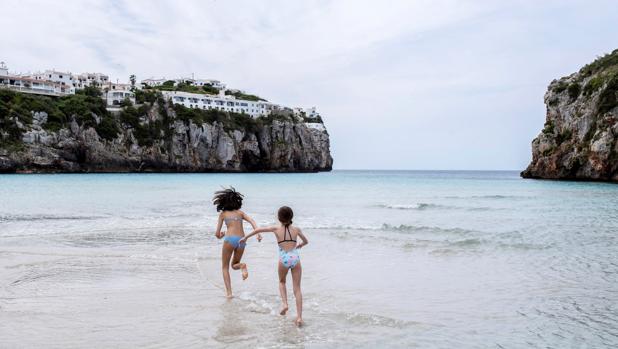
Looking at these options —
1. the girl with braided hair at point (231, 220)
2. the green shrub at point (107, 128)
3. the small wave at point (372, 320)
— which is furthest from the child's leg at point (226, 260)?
the green shrub at point (107, 128)

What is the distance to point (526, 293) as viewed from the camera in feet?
27.6

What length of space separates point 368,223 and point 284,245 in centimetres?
1371

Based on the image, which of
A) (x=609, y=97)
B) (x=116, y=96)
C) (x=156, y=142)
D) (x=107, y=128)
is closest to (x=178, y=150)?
(x=156, y=142)

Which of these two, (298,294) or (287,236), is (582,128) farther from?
(298,294)

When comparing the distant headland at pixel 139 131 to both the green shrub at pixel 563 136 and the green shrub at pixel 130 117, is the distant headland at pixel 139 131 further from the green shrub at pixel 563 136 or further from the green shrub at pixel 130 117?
the green shrub at pixel 563 136

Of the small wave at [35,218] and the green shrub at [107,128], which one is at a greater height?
the green shrub at [107,128]

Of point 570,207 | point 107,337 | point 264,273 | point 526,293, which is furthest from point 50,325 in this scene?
point 570,207

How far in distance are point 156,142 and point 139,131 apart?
4.25m

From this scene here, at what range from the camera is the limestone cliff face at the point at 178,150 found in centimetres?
8819

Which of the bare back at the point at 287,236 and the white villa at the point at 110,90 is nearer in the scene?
the bare back at the point at 287,236

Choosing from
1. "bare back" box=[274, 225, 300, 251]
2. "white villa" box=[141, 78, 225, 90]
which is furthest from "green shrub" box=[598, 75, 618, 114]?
"white villa" box=[141, 78, 225, 90]

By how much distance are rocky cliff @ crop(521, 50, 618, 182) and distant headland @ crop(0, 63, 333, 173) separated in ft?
226

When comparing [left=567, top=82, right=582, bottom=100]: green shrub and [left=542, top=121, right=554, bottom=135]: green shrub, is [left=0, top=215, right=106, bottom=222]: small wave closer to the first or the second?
[left=542, top=121, right=554, bottom=135]: green shrub

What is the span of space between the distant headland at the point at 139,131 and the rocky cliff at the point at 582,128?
6882 cm
